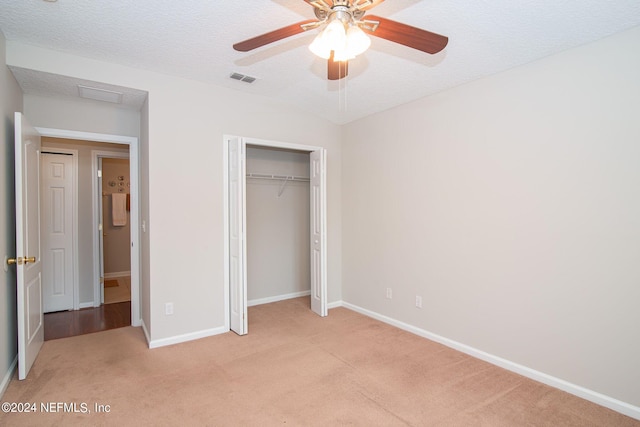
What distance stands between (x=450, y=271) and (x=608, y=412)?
4.75ft

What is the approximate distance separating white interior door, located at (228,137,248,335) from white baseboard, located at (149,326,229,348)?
16 cm

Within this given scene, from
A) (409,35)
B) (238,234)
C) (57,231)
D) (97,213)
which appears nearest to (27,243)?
(238,234)

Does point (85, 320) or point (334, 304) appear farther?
point (334, 304)

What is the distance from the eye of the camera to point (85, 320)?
4059 millimetres

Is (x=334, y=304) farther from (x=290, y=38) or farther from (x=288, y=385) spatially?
(x=290, y=38)

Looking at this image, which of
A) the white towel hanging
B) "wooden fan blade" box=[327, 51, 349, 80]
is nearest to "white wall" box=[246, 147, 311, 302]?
"wooden fan blade" box=[327, 51, 349, 80]

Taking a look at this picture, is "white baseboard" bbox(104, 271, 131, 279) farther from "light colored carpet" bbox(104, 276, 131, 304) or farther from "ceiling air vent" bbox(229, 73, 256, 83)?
"ceiling air vent" bbox(229, 73, 256, 83)

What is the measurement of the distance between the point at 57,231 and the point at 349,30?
466 centimetres

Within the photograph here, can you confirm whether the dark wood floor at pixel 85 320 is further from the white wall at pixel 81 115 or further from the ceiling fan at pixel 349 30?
the ceiling fan at pixel 349 30

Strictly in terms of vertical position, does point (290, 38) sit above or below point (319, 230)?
above

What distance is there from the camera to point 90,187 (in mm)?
4648

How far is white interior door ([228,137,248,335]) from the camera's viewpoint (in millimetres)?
3521

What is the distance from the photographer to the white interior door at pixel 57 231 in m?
4.30

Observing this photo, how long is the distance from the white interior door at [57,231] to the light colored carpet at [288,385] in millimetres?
1297
